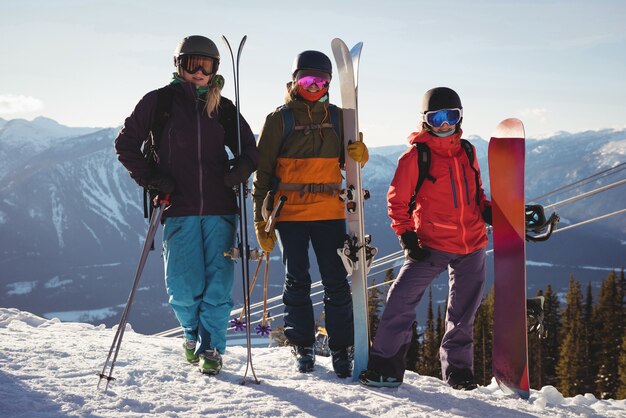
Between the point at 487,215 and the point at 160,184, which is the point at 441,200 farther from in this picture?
the point at 160,184

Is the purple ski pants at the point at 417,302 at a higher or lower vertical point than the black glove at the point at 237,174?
lower

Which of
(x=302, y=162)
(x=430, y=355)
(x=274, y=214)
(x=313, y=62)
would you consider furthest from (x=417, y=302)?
(x=430, y=355)

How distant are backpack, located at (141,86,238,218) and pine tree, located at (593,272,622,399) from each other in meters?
38.6

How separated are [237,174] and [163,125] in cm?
66

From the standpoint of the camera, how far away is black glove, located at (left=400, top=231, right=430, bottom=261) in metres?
4.11

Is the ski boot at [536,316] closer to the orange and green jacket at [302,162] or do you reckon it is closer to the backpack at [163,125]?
the orange and green jacket at [302,162]

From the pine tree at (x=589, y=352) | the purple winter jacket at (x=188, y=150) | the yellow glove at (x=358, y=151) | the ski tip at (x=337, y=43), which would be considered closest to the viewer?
the purple winter jacket at (x=188, y=150)

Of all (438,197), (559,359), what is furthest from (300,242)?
(559,359)

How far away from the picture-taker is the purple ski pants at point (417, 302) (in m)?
4.18

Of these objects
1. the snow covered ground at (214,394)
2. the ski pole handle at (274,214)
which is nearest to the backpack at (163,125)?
the ski pole handle at (274,214)

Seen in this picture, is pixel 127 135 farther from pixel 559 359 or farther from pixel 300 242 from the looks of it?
pixel 559 359

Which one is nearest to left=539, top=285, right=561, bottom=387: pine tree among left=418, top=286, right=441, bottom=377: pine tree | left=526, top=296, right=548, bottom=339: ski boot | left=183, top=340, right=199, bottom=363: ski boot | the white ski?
left=418, top=286, right=441, bottom=377: pine tree

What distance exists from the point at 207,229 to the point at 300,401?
4.64ft

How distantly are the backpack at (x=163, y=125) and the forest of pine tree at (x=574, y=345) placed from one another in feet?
108
